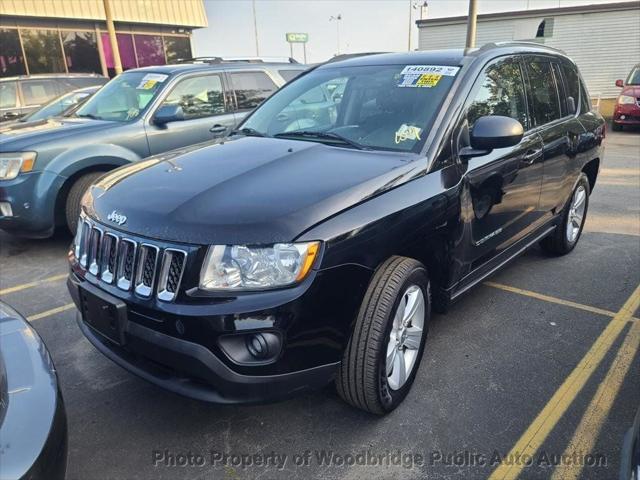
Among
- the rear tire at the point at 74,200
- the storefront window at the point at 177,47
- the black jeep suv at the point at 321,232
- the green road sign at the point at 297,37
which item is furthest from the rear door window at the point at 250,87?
the green road sign at the point at 297,37

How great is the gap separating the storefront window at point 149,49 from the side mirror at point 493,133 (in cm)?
2254

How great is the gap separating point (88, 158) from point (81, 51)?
1881cm

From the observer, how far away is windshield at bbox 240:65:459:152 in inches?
115

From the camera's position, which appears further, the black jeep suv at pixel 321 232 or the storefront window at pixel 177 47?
the storefront window at pixel 177 47

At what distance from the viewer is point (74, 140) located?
496 cm

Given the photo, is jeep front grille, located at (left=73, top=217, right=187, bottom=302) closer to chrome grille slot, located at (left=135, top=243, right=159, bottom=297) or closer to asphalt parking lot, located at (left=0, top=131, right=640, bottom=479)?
chrome grille slot, located at (left=135, top=243, right=159, bottom=297)

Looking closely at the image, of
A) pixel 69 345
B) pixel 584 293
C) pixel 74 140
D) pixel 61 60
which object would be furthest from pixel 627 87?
pixel 61 60

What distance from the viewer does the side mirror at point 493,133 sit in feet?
9.02

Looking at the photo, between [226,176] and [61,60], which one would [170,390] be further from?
[61,60]

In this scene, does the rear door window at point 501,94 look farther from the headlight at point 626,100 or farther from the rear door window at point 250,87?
the headlight at point 626,100

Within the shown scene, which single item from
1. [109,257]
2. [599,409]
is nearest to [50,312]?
[109,257]

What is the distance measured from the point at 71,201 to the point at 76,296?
283 cm

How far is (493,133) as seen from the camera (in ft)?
9.02

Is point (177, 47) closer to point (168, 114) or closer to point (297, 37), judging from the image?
point (297, 37)
